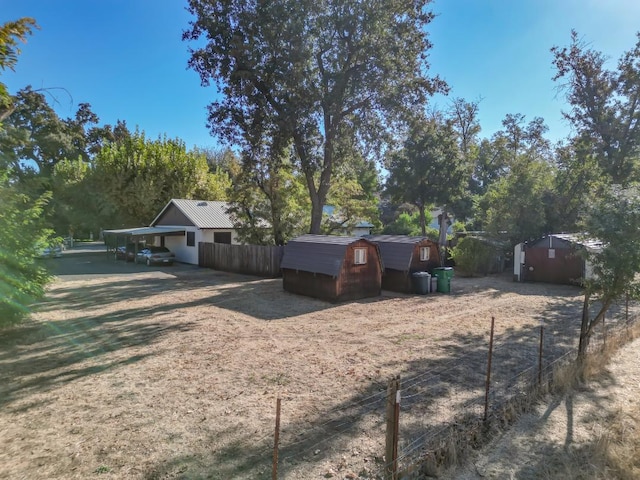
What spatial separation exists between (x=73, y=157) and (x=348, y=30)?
48177 mm

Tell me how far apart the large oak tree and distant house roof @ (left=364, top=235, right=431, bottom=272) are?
590 centimetres

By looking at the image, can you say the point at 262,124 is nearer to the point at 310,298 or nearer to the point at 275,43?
the point at 275,43

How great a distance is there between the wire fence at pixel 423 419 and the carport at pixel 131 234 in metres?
22.5

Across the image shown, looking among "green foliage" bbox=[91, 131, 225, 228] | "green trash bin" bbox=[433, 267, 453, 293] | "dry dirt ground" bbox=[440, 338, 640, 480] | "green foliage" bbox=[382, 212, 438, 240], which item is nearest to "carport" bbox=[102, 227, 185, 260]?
"green foliage" bbox=[91, 131, 225, 228]

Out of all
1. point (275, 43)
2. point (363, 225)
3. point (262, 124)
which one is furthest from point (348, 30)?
point (363, 225)

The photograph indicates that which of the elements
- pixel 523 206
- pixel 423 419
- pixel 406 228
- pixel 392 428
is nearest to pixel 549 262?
pixel 523 206

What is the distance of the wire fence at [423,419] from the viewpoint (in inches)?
167

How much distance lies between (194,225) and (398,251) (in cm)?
1482

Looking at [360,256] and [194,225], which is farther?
[194,225]

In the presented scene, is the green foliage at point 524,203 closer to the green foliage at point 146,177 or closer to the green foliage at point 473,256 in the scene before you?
the green foliage at point 473,256

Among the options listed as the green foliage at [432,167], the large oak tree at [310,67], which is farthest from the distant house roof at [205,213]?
the green foliage at [432,167]

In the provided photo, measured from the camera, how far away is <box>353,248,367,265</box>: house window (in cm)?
1464

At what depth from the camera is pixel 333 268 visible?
13891 millimetres

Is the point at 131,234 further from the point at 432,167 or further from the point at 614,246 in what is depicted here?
the point at 614,246
